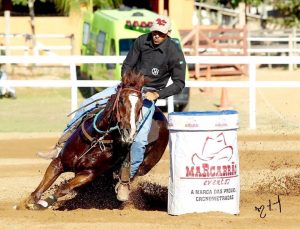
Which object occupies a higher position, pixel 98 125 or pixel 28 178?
pixel 98 125

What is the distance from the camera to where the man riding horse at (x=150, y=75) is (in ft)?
31.6

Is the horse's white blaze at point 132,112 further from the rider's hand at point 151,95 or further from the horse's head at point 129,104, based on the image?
the rider's hand at point 151,95

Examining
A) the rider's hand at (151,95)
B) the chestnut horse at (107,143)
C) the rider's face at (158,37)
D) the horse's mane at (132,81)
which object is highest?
the rider's face at (158,37)

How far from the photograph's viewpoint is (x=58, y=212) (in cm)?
989

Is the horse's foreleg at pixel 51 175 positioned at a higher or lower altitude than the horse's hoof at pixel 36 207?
higher

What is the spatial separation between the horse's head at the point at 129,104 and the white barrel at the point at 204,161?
0.47m

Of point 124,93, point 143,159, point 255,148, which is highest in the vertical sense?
point 124,93

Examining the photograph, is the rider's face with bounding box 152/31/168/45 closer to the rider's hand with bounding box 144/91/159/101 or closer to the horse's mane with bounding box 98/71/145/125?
the rider's hand with bounding box 144/91/159/101

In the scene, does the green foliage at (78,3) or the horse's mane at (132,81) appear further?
the green foliage at (78,3)

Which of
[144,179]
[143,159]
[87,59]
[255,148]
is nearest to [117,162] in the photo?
[143,159]

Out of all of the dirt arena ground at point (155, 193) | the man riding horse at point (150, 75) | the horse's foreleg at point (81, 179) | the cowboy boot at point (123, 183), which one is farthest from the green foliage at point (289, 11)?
the horse's foreleg at point (81, 179)

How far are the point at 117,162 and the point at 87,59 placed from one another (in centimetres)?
846

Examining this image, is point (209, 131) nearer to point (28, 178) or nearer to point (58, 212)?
point (58, 212)

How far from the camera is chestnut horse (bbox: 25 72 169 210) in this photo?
8.98 m
